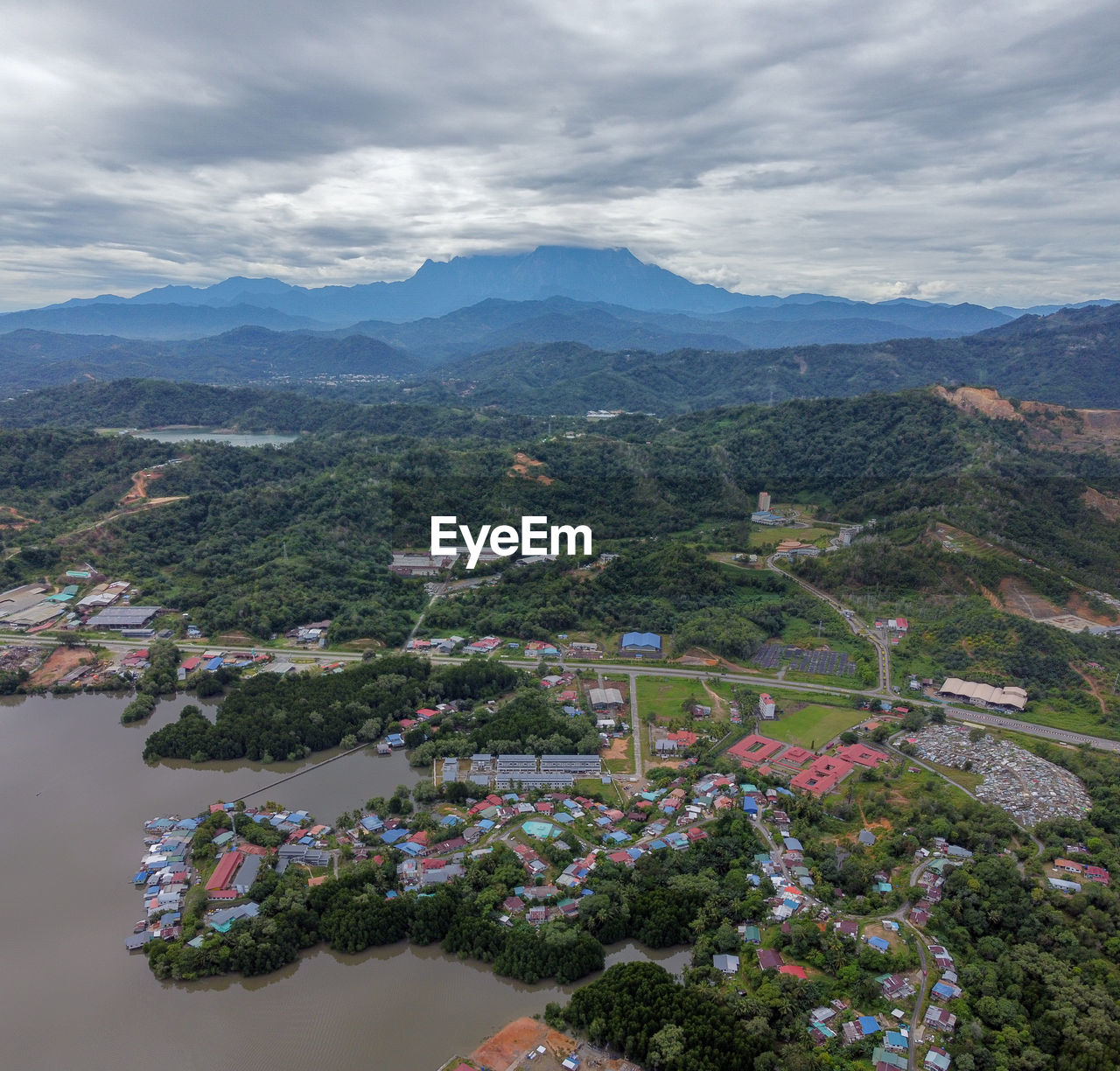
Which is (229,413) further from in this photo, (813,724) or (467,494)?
(813,724)

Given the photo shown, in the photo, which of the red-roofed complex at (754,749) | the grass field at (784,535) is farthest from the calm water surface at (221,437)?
the red-roofed complex at (754,749)

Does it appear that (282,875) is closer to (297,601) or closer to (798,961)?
(798,961)

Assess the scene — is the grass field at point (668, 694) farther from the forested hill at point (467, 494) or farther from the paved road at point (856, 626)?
the forested hill at point (467, 494)

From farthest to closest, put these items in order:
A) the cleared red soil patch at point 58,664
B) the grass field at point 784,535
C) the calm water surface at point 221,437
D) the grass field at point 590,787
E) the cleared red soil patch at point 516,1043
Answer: the calm water surface at point 221,437, the grass field at point 784,535, the cleared red soil patch at point 58,664, the grass field at point 590,787, the cleared red soil patch at point 516,1043
